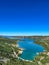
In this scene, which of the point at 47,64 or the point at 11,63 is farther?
the point at 47,64

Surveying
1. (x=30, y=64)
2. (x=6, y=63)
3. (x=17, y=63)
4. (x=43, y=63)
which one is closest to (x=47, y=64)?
(x=43, y=63)

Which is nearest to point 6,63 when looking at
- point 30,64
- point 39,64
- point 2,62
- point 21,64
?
point 2,62

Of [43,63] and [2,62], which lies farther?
[43,63]

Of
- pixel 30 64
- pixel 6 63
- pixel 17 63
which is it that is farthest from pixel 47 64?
pixel 6 63

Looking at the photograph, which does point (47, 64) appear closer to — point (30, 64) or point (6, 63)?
point (30, 64)

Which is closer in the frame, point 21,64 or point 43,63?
point 21,64

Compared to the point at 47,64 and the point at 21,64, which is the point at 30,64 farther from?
the point at 47,64

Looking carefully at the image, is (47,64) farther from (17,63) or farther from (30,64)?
(17,63)
